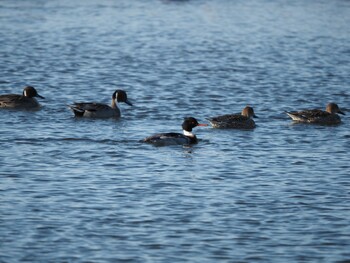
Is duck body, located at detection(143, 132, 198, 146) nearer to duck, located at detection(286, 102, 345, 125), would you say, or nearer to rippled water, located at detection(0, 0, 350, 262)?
rippled water, located at detection(0, 0, 350, 262)

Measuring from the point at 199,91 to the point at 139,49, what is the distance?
1097 cm

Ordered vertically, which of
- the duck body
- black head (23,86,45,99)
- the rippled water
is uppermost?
black head (23,86,45,99)

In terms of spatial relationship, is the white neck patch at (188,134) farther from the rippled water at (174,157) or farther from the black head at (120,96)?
the black head at (120,96)

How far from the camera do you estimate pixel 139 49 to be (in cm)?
3962

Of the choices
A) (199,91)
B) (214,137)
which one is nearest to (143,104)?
(199,91)

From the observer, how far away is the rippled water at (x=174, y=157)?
47.1 ft

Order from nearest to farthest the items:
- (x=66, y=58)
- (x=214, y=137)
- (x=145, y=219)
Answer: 1. (x=145, y=219)
2. (x=214, y=137)
3. (x=66, y=58)

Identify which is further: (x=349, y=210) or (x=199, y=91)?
(x=199, y=91)

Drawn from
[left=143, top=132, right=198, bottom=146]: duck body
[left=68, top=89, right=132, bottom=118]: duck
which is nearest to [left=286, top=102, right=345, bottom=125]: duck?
[left=143, top=132, right=198, bottom=146]: duck body

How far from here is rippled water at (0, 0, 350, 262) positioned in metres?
14.4

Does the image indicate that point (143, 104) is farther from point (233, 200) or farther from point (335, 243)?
point (335, 243)

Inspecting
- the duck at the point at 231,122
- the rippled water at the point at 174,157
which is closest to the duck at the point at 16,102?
the rippled water at the point at 174,157

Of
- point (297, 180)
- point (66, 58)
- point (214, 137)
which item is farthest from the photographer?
point (66, 58)

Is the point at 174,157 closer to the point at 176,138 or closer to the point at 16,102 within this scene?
the point at 176,138
